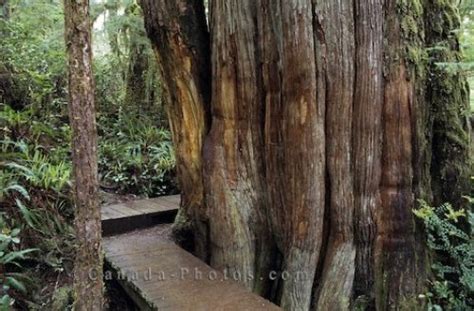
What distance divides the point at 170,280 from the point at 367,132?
6.38 feet

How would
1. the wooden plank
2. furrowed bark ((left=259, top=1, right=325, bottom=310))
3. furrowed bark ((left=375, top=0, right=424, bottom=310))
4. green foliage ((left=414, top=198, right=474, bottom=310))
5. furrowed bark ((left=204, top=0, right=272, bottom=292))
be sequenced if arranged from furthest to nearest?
furrowed bark ((left=204, top=0, right=272, bottom=292))
green foliage ((left=414, top=198, right=474, bottom=310))
furrowed bark ((left=375, top=0, right=424, bottom=310))
furrowed bark ((left=259, top=1, right=325, bottom=310))
the wooden plank

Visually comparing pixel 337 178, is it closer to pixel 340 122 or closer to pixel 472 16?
pixel 340 122

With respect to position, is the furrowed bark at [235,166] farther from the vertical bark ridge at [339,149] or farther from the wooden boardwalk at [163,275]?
the vertical bark ridge at [339,149]

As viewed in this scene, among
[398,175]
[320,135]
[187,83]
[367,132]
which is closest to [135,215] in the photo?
[187,83]

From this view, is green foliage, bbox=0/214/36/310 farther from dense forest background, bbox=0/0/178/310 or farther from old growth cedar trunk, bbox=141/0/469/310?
old growth cedar trunk, bbox=141/0/469/310

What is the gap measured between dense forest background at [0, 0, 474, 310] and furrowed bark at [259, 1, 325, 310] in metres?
0.97

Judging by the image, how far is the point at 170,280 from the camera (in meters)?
3.35

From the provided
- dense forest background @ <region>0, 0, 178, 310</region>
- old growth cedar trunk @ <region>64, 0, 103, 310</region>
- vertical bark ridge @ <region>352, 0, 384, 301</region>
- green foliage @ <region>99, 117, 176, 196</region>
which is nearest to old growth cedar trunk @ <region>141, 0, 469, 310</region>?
vertical bark ridge @ <region>352, 0, 384, 301</region>

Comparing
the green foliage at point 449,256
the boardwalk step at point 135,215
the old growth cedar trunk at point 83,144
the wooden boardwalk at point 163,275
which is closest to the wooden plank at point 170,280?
the wooden boardwalk at point 163,275

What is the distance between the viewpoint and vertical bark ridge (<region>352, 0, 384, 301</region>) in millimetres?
3203

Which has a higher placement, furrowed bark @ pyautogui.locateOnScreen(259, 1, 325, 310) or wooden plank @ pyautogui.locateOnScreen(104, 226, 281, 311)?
furrowed bark @ pyautogui.locateOnScreen(259, 1, 325, 310)

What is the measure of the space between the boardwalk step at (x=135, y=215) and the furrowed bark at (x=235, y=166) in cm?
127

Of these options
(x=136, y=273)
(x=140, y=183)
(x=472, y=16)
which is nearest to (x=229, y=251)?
(x=136, y=273)

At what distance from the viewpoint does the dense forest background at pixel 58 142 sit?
3.60 m
